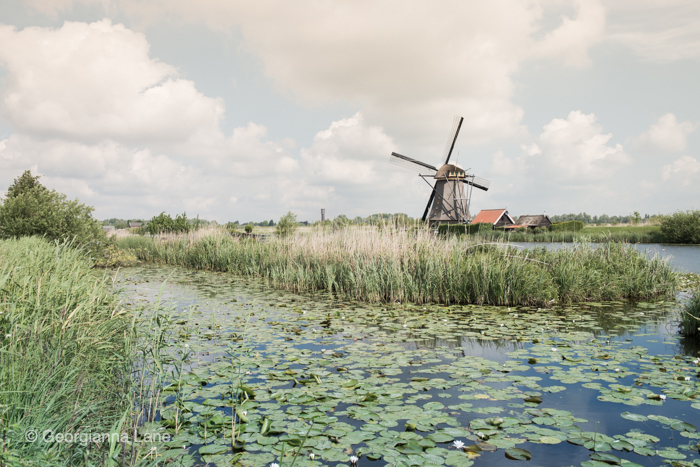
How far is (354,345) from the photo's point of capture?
5.53 metres

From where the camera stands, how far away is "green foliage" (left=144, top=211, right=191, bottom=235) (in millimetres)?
22833

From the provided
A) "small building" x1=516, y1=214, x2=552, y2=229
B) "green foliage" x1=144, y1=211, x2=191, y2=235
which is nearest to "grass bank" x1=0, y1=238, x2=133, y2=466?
"green foliage" x1=144, y1=211, x2=191, y2=235

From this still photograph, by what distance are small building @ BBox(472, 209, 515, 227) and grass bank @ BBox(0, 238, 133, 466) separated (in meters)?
40.2

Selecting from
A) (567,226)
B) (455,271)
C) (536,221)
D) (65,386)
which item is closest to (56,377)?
(65,386)

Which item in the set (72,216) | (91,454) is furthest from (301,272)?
(72,216)

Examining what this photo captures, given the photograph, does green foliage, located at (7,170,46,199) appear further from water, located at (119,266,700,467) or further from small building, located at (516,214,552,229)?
small building, located at (516,214,552,229)

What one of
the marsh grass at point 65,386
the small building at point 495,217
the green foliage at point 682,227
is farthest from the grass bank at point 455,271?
the small building at point 495,217

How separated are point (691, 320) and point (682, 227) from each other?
102 ft

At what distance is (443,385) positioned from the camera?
13.3 feet

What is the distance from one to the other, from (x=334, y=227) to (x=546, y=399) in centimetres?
1004

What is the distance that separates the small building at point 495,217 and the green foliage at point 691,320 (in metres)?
34.9

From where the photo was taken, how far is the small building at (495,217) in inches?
1618

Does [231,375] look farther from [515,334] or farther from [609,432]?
[515,334]

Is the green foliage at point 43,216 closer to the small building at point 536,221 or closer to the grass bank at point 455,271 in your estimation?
the grass bank at point 455,271
